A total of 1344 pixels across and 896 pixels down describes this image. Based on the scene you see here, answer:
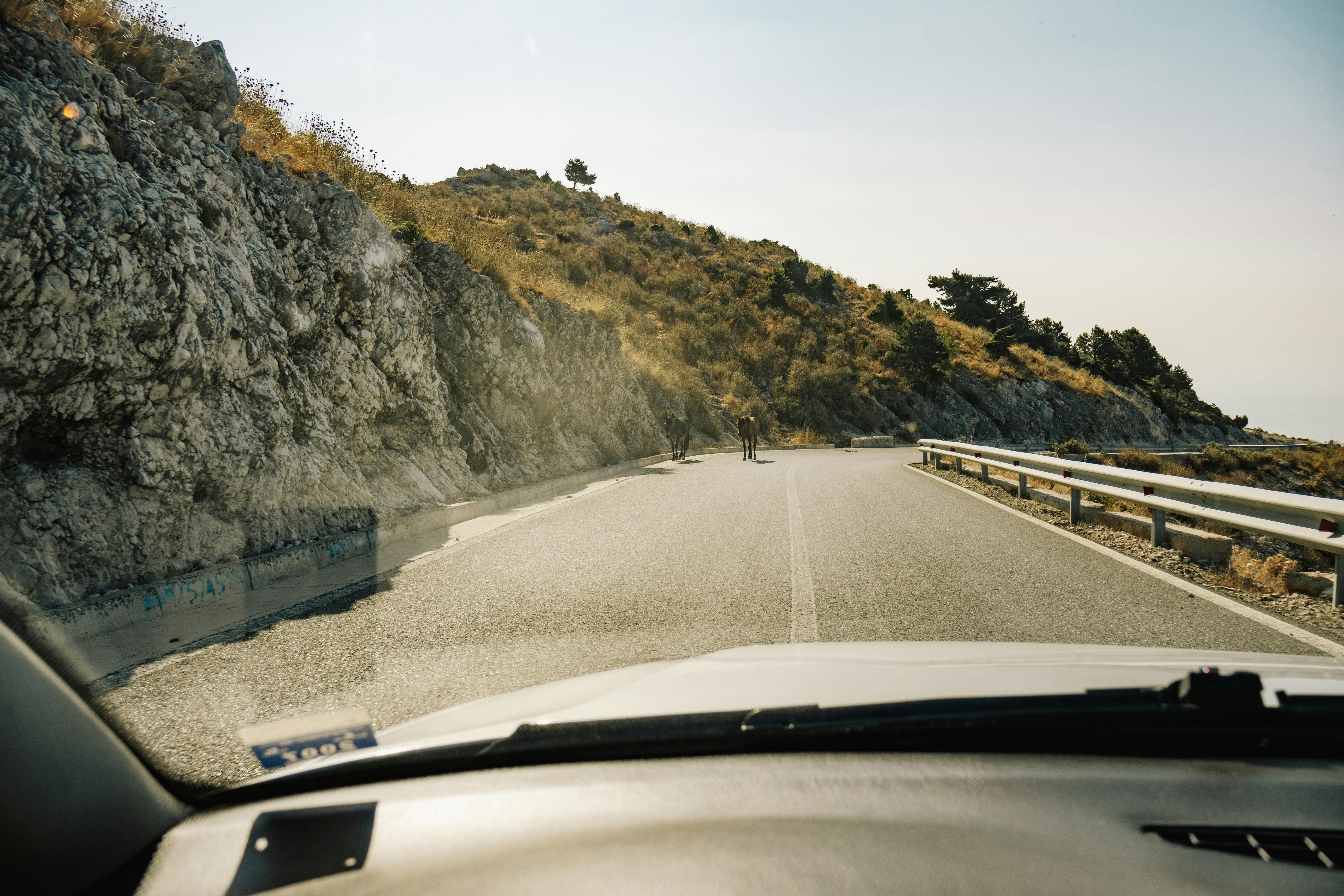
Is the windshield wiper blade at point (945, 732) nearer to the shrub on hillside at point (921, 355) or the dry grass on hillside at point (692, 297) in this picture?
the dry grass on hillside at point (692, 297)

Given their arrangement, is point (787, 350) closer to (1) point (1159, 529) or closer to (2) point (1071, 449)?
(2) point (1071, 449)

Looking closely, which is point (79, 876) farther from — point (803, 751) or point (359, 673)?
point (359, 673)

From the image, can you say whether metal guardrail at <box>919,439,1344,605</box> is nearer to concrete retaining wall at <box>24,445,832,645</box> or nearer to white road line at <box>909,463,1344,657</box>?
white road line at <box>909,463,1344,657</box>

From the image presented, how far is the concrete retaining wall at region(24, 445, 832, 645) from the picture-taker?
20.1 ft

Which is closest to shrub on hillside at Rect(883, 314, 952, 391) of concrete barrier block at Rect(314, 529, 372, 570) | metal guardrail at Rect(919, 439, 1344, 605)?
metal guardrail at Rect(919, 439, 1344, 605)

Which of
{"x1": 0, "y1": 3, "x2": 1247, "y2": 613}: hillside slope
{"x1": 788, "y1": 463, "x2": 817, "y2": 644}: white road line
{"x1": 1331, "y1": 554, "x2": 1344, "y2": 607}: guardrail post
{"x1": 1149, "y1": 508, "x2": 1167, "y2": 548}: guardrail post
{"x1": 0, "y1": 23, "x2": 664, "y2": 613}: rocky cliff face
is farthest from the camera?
{"x1": 1149, "y1": 508, "x2": 1167, "y2": 548}: guardrail post

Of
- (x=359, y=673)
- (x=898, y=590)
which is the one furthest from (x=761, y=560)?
(x=359, y=673)

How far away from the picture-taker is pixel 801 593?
6.66 m

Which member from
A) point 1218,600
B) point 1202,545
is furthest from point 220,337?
point 1202,545

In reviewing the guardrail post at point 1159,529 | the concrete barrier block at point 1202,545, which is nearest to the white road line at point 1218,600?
the guardrail post at point 1159,529

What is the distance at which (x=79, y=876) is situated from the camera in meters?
1.64

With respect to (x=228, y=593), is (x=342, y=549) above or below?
above

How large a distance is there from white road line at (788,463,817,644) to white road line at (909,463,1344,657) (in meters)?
2.88

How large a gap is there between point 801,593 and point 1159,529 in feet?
15.3
